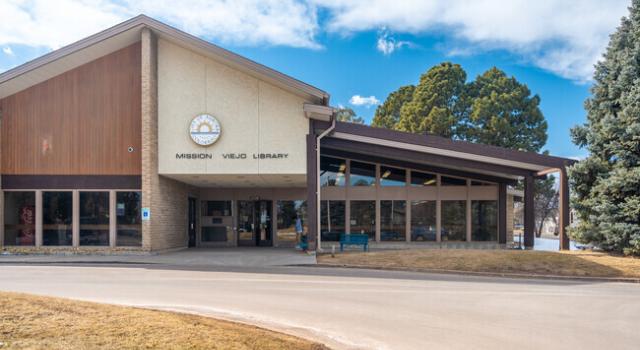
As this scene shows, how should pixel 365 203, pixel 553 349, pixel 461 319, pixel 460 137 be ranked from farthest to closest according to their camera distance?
pixel 460 137 → pixel 365 203 → pixel 461 319 → pixel 553 349

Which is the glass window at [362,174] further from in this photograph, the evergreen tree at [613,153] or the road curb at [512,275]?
the evergreen tree at [613,153]

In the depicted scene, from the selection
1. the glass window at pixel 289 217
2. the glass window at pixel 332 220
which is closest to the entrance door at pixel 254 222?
the glass window at pixel 289 217

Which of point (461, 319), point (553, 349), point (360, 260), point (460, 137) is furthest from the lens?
point (460, 137)

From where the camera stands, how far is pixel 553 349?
6.27 metres

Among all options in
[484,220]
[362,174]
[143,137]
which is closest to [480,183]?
[484,220]

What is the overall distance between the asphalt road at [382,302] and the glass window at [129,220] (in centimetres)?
443

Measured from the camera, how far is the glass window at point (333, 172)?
79.0ft

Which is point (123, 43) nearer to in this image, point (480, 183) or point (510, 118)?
point (480, 183)

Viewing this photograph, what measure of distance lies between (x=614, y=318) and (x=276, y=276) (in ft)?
26.7

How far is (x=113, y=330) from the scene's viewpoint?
A: 5.67m

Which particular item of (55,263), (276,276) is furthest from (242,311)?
(55,263)

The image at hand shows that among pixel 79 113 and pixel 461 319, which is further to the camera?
pixel 79 113

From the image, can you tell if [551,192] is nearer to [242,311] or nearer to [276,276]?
[276,276]

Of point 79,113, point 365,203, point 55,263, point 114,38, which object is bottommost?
point 55,263
